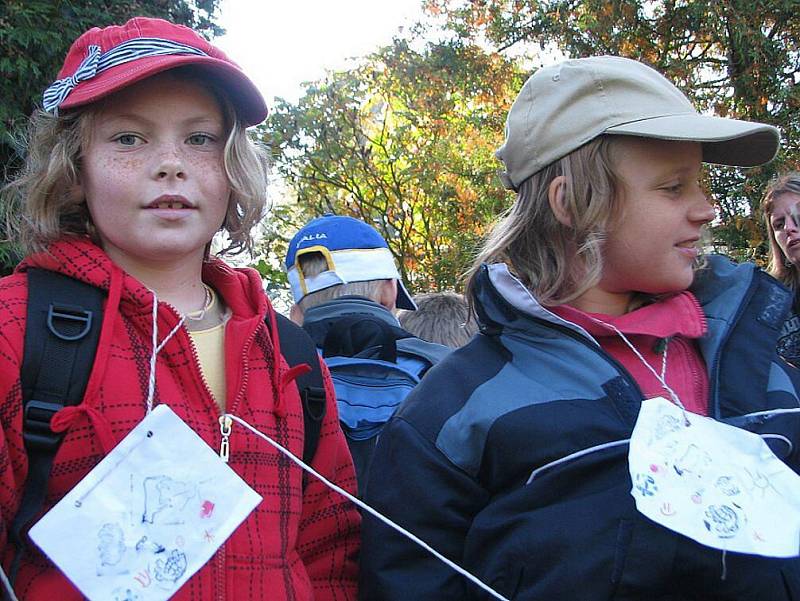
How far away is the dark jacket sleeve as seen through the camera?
168cm

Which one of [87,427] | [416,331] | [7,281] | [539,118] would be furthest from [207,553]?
[416,331]

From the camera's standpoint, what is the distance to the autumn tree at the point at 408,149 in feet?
39.6

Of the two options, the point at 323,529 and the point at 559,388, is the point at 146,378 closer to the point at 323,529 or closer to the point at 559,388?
the point at 323,529

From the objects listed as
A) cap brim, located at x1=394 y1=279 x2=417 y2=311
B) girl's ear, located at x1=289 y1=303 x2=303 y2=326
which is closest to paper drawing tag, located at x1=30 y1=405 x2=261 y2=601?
girl's ear, located at x1=289 y1=303 x2=303 y2=326

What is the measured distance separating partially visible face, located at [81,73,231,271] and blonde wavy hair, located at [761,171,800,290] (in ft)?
10.6

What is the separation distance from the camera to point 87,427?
1486 millimetres

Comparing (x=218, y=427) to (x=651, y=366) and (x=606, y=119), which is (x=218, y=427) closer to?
(x=651, y=366)

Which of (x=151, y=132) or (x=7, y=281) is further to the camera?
(x=151, y=132)

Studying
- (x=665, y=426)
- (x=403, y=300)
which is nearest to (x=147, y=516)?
(x=665, y=426)

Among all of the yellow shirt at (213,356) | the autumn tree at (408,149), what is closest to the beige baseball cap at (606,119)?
the yellow shirt at (213,356)

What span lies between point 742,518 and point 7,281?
145 cm

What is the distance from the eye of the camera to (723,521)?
1.39m

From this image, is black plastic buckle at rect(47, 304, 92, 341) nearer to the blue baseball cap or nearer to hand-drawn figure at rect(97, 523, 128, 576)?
hand-drawn figure at rect(97, 523, 128, 576)

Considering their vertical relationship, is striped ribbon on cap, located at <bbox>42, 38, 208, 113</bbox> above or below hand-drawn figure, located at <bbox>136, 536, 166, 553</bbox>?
above
